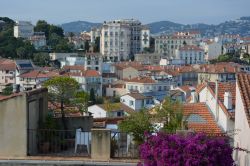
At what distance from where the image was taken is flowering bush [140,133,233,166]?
8.98 meters

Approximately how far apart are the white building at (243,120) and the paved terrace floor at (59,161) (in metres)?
2.24

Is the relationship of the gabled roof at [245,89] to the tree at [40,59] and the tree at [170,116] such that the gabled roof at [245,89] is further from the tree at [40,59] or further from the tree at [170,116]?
the tree at [40,59]

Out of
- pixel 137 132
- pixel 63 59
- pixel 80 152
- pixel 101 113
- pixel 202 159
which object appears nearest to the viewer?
pixel 202 159

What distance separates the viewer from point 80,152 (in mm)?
10906

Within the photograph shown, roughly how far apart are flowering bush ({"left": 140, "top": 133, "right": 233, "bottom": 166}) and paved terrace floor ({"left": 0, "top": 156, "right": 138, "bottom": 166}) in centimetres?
93

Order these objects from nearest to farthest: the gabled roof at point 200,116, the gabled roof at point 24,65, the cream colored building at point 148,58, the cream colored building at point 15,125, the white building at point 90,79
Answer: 1. the cream colored building at point 15,125
2. the gabled roof at point 200,116
3. the white building at point 90,79
4. the gabled roof at point 24,65
5. the cream colored building at point 148,58

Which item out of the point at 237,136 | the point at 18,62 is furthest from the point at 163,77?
the point at 237,136

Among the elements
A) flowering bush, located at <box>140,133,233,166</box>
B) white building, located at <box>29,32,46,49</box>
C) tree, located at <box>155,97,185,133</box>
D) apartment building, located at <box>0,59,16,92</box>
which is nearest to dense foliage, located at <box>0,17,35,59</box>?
white building, located at <box>29,32,46,49</box>

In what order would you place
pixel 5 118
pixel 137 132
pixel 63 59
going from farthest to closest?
pixel 63 59
pixel 137 132
pixel 5 118

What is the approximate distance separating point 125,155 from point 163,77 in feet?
378

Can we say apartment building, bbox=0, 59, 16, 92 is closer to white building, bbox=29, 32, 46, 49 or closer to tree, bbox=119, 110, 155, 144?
white building, bbox=29, 32, 46, 49

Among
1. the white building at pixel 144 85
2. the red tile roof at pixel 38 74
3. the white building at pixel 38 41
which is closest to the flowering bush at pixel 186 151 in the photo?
the red tile roof at pixel 38 74

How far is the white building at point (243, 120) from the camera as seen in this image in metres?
11.0

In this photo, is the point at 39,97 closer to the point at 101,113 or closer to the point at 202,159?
the point at 202,159
